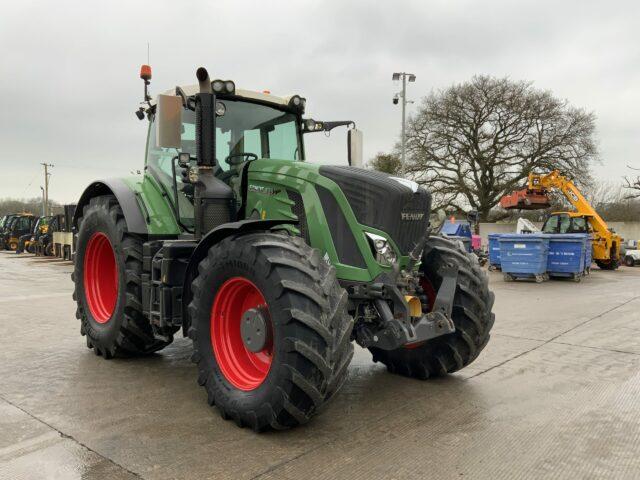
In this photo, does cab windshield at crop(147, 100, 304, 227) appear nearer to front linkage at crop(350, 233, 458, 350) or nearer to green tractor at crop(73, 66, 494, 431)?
green tractor at crop(73, 66, 494, 431)

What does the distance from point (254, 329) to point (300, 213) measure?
91cm

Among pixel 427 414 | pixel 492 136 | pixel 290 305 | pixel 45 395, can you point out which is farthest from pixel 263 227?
pixel 492 136

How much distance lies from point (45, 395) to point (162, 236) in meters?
1.52

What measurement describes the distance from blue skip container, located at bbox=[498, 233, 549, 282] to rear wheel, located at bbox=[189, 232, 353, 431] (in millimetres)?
12167

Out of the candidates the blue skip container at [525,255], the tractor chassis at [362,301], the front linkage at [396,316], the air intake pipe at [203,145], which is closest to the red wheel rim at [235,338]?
the tractor chassis at [362,301]

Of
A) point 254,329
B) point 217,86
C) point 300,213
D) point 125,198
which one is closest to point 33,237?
point 125,198

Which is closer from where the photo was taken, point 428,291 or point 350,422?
point 350,422

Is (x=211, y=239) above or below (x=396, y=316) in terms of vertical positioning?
above

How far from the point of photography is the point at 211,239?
148 inches

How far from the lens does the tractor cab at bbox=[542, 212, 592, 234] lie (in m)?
19.2

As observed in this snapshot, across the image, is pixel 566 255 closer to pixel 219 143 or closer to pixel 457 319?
pixel 457 319

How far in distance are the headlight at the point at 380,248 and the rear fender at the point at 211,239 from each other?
0.58 m

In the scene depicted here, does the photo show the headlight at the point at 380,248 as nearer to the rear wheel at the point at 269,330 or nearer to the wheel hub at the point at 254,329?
the rear wheel at the point at 269,330

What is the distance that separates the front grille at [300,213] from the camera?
3.82 meters
